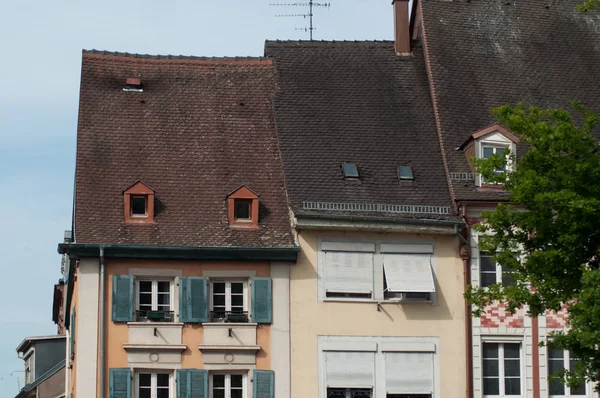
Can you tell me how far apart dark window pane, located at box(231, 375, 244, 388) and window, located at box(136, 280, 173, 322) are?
7.22ft

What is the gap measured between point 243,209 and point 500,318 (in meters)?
7.38

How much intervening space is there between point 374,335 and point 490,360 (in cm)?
323

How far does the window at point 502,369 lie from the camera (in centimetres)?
4231

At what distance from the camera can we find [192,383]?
40812 mm

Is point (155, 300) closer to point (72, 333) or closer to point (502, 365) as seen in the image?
point (72, 333)

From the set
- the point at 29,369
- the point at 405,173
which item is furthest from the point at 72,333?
the point at 29,369

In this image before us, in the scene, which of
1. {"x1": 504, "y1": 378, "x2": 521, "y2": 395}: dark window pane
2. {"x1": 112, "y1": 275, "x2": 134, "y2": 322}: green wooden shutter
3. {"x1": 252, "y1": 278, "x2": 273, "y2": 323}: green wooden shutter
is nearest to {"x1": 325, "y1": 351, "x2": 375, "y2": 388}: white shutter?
{"x1": 252, "y1": 278, "x2": 273, "y2": 323}: green wooden shutter

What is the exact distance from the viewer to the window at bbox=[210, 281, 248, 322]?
41.5 metres

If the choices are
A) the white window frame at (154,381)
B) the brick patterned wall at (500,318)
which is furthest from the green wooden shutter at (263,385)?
the brick patterned wall at (500,318)

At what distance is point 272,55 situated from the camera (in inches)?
1879

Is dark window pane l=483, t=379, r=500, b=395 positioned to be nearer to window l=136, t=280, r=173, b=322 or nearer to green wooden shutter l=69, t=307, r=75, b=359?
window l=136, t=280, r=173, b=322

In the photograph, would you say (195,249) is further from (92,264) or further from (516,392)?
(516,392)

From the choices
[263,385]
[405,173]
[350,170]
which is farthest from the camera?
[405,173]

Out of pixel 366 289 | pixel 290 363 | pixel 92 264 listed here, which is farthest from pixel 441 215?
pixel 92 264
